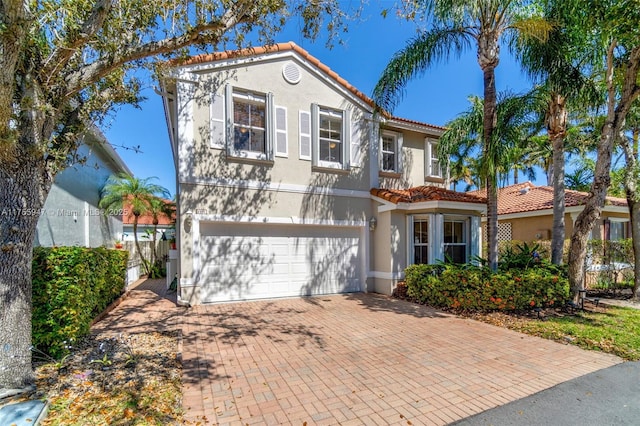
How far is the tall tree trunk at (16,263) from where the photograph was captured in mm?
4184

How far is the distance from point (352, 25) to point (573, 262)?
9108 mm

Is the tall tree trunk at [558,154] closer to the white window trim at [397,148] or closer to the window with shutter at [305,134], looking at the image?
the white window trim at [397,148]

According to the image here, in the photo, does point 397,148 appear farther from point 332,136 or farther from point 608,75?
point 608,75

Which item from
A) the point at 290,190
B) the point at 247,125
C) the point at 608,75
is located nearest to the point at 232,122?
the point at 247,125

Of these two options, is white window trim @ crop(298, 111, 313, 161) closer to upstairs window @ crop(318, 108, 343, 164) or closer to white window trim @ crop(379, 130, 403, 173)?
upstairs window @ crop(318, 108, 343, 164)

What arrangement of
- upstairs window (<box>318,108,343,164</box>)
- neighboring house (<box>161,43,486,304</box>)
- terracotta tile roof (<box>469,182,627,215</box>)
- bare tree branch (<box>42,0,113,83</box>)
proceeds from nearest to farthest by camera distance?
bare tree branch (<box>42,0,113,83</box>) → neighboring house (<box>161,43,486,304</box>) → upstairs window (<box>318,108,343,164</box>) → terracotta tile roof (<box>469,182,627,215</box>)

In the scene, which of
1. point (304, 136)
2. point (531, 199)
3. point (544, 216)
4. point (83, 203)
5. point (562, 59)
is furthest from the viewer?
point (531, 199)

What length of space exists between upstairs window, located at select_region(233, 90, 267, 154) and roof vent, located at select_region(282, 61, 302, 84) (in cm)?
113

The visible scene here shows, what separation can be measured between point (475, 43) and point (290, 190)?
7.23m

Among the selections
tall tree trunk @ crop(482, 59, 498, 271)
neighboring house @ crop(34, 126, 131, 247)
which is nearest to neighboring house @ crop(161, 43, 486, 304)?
tall tree trunk @ crop(482, 59, 498, 271)

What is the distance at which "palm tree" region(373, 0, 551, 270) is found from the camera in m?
8.59

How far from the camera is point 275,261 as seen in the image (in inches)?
426

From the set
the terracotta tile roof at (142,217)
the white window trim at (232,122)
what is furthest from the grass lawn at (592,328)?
the terracotta tile roof at (142,217)

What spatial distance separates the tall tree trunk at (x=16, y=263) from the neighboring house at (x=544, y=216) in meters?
17.7
